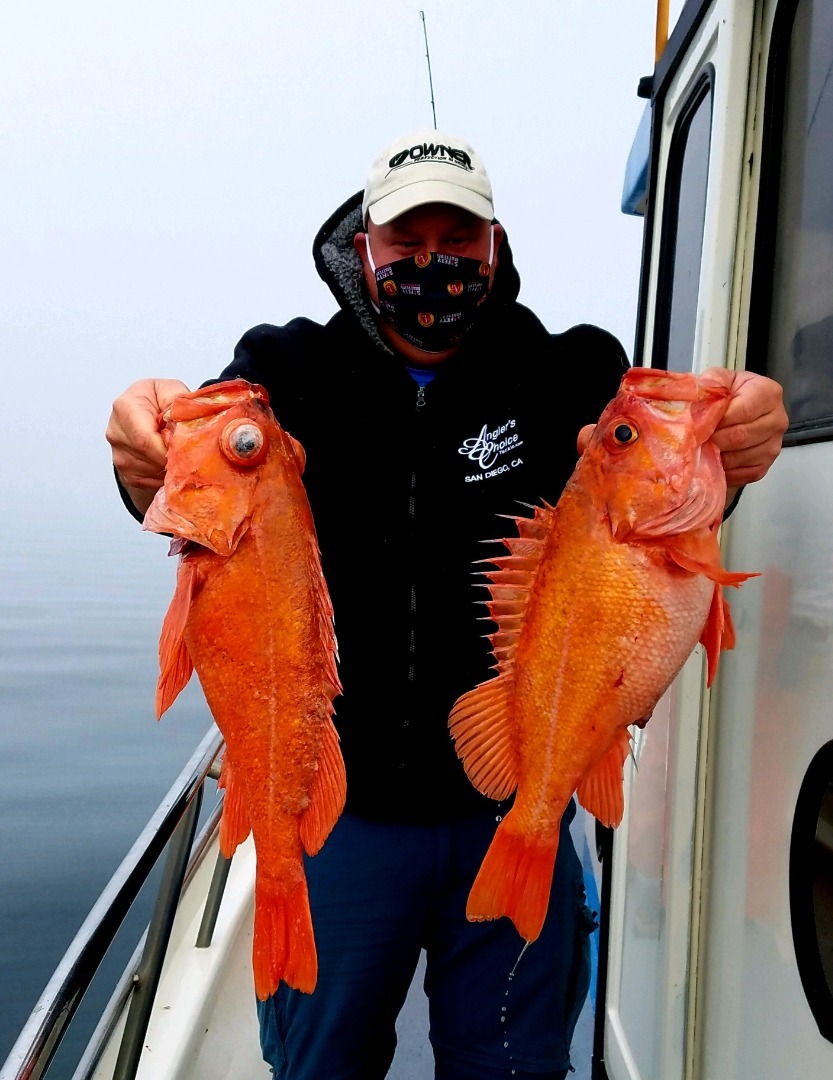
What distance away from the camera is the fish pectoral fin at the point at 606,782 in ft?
5.38

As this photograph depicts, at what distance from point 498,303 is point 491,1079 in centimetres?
206

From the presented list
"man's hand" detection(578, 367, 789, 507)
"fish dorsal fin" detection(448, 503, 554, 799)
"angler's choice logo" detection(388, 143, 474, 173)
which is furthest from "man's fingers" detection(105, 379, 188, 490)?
"man's hand" detection(578, 367, 789, 507)

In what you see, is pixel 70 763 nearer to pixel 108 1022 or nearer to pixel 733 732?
pixel 108 1022

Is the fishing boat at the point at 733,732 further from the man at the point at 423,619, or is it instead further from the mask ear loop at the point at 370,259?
the mask ear loop at the point at 370,259

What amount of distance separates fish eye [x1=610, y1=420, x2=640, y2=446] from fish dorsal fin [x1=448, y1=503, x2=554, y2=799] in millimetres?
224

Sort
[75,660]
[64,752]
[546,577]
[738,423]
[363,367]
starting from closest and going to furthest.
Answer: [738,423] < [546,577] < [363,367] < [64,752] < [75,660]

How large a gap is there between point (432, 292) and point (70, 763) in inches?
326

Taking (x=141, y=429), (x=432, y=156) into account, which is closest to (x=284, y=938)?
(x=141, y=429)

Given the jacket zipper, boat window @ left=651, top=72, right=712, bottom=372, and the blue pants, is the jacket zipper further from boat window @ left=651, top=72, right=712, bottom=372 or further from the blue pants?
boat window @ left=651, top=72, right=712, bottom=372

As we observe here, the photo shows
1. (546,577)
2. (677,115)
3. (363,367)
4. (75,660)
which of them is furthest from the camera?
(75,660)

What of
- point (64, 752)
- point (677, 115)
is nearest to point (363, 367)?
point (677, 115)

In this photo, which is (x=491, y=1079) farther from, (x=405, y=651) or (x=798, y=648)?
(x=798, y=648)

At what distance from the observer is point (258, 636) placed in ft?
5.10

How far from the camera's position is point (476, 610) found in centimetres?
216
